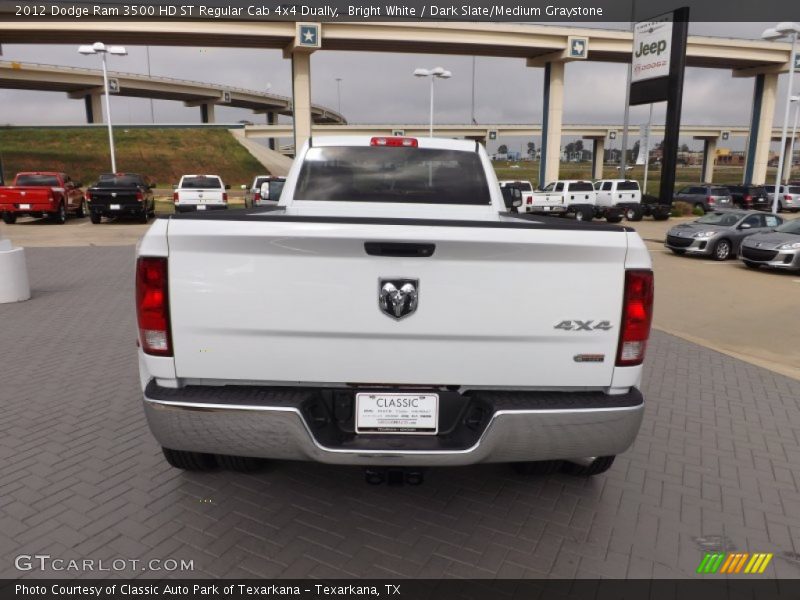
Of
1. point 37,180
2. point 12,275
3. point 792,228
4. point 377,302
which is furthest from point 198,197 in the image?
point 377,302

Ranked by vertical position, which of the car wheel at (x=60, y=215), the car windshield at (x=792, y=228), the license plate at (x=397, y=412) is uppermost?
the license plate at (x=397, y=412)

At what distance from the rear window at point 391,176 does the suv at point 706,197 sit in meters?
32.6

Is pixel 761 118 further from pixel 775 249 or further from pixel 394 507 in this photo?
pixel 394 507

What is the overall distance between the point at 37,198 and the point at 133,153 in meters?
44.9

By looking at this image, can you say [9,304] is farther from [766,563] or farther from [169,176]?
[169,176]

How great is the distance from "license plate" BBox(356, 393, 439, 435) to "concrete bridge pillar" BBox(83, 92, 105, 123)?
8966cm

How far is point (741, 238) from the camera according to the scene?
15867mm

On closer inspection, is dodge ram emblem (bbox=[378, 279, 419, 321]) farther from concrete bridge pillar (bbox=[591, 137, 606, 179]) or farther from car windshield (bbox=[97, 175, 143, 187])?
concrete bridge pillar (bbox=[591, 137, 606, 179])

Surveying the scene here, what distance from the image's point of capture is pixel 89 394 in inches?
208

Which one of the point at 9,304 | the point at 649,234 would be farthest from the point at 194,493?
the point at 649,234

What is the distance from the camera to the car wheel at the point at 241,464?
379cm

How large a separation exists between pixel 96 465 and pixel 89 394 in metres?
1.52

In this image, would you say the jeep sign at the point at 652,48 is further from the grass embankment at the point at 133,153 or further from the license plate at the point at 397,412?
the grass embankment at the point at 133,153

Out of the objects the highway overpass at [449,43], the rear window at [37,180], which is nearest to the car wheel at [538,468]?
the rear window at [37,180]
